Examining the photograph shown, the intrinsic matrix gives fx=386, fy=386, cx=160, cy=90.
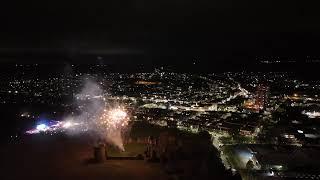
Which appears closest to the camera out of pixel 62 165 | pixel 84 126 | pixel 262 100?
pixel 62 165

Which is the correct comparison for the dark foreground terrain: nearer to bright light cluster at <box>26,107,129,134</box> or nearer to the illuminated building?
bright light cluster at <box>26,107,129,134</box>

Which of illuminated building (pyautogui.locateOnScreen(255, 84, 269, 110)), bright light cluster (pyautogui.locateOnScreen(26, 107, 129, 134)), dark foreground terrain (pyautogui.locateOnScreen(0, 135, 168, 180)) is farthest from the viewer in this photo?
illuminated building (pyautogui.locateOnScreen(255, 84, 269, 110))

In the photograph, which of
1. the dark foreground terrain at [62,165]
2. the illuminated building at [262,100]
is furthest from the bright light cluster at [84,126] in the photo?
the illuminated building at [262,100]

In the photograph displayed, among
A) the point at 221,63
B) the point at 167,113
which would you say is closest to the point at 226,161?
the point at 167,113

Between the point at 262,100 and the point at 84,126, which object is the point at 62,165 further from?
the point at 262,100

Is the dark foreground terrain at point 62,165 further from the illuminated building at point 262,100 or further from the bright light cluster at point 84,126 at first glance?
the illuminated building at point 262,100

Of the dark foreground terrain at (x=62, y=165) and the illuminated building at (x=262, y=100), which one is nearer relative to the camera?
the dark foreground terrain at (x=62, y=165)

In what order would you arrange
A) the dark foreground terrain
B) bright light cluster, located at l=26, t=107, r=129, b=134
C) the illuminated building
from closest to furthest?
the dark foreground terrain
bright light cluster, located at l=26, t=107, r=129, b=134
the illuminated building

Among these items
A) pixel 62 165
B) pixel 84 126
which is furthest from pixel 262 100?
pixel 62 165

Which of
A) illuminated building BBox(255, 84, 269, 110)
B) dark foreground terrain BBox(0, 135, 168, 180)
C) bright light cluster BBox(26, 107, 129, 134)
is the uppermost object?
illuminated building BBox(255, 84, 269, 110)

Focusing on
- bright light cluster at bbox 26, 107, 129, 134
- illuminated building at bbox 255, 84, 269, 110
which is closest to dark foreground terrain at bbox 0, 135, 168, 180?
bright light cluster at bbox 26, 107, 129, 134

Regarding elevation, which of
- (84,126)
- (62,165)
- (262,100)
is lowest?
(62,165)

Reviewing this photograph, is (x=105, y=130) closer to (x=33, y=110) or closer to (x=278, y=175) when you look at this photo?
(x=278, y=175)
